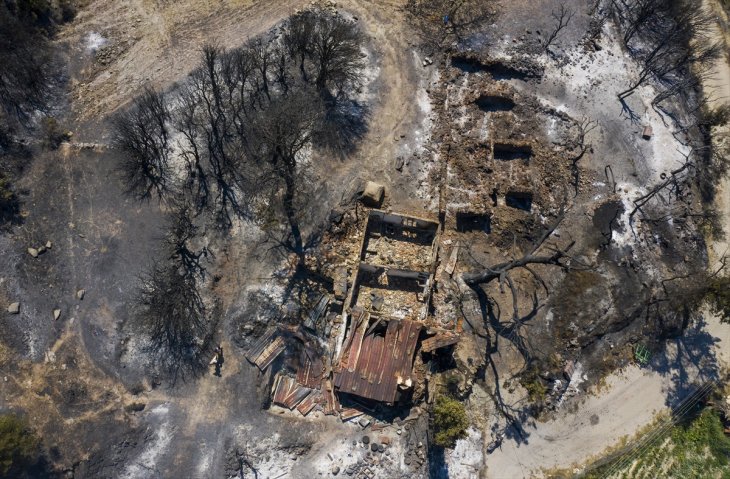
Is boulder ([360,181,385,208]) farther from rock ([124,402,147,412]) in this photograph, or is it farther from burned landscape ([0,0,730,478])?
rock ([124,402,147,412])

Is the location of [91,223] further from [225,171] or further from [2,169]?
[225,171]

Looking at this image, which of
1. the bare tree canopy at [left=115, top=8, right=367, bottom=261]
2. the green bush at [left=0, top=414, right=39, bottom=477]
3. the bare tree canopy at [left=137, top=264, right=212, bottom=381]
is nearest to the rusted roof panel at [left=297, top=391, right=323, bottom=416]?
the bare tree canopy at [left=137, top=264, right=212, bottom=381]

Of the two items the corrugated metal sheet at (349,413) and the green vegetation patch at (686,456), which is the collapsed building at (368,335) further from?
the green vegetation patch at (686,456)

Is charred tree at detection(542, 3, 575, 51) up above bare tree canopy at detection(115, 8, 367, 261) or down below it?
above

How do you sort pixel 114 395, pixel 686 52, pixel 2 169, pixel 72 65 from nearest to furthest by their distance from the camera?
pixel 114 395
pixel 2 169
pixel 72 65
pixel 686 52

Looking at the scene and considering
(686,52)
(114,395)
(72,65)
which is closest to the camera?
(114,395)

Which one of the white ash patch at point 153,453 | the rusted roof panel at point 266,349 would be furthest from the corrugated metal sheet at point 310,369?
the white ash patch at point 153,453

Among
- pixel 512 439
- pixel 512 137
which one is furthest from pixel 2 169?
pixel 512 439

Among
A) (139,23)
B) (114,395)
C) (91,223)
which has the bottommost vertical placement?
(114,395)

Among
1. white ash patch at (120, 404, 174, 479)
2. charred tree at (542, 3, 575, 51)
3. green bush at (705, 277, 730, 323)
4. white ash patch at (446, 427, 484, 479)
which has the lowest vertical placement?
white ash patch at (120, 404, 174, 479)
